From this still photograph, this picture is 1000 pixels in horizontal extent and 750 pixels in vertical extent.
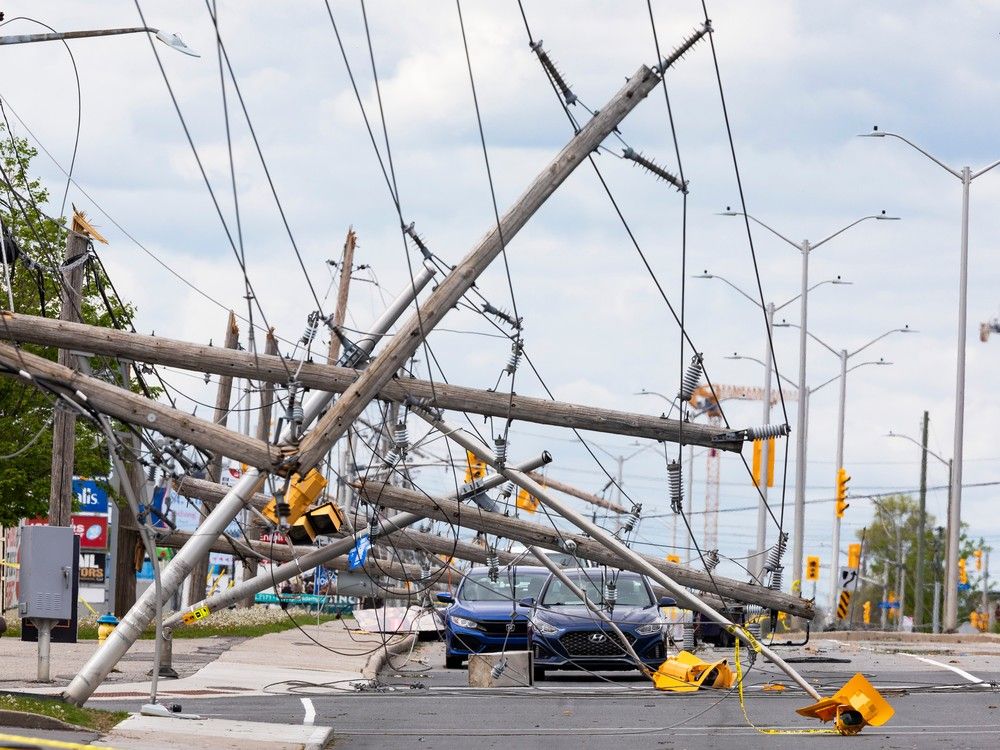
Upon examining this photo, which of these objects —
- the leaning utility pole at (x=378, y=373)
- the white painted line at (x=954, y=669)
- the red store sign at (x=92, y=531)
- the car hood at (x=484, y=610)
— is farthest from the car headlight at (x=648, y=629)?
the red store sign at (x=92, y=531)

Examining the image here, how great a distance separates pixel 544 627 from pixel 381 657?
4.71 m

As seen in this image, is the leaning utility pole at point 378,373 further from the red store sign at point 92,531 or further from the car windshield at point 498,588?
the red store sign at point 92,531

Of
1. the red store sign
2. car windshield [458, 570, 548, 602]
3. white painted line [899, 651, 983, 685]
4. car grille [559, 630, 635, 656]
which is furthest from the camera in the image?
the red store sign

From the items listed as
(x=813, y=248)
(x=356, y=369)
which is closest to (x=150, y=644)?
(x=356, y=369)

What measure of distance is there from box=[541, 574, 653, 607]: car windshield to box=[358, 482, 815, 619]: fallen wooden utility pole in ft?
11.8

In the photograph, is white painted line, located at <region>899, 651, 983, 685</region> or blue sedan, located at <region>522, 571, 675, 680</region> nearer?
white painted line, located at <region>899, 651, 983, 685</region>

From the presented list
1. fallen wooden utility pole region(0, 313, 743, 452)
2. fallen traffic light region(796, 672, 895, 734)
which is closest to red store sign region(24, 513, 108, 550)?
fallen wooden utility pole region(0, 313, 743, 452)

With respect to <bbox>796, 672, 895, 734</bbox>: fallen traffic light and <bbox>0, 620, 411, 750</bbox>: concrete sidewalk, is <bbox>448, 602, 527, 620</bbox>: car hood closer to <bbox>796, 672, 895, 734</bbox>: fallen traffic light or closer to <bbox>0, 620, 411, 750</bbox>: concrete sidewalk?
<bbox>0, 620, 411, 750</bbox>: concrete sidewalk

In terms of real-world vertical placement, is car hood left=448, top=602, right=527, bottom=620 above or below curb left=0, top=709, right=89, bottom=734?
below

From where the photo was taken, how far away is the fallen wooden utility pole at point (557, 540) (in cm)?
1961

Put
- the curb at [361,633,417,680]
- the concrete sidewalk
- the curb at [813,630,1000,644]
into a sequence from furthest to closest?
1. the curb at [813,630,1000,644]
2. the curb at [361,633,417,680]
3. the concrete sidewalk

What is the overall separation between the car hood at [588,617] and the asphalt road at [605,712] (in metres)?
0.78

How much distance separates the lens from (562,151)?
1666cm

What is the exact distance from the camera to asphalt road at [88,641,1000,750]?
14305 millimetres
